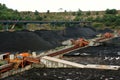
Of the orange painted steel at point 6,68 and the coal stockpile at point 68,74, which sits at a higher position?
the orange painted steel at point 6,68

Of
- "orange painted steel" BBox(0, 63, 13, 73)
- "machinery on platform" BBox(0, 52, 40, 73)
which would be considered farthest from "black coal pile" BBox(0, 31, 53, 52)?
"orange painted steel" BBox(0, 63, 13, 73)

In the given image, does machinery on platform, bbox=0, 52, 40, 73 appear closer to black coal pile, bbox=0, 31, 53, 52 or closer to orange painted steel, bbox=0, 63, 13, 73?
orange painted steel, bbox=0, 63, 13, 73

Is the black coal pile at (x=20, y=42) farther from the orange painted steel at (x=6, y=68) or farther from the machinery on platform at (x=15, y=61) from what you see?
the orange painted steel at (x=6, y=68)

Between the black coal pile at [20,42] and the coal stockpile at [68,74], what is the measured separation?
56.5 ft

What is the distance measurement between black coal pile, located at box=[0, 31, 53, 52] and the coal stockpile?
56.5 ft

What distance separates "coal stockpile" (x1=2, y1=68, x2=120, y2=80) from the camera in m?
30.2

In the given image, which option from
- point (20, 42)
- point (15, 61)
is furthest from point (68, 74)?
point (20, 42)

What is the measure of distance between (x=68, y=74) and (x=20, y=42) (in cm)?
2361

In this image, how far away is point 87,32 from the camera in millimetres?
97188

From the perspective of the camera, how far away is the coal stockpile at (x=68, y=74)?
30219 millimetres

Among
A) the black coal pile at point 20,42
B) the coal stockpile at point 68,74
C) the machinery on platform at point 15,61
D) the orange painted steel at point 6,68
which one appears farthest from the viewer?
the black coal pile at point 20,42

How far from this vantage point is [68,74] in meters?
32.2

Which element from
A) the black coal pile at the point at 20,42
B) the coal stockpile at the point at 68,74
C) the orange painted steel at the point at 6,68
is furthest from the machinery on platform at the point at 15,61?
the black coal pile at the point at 20,42

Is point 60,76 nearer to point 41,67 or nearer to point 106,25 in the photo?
point 41,67
